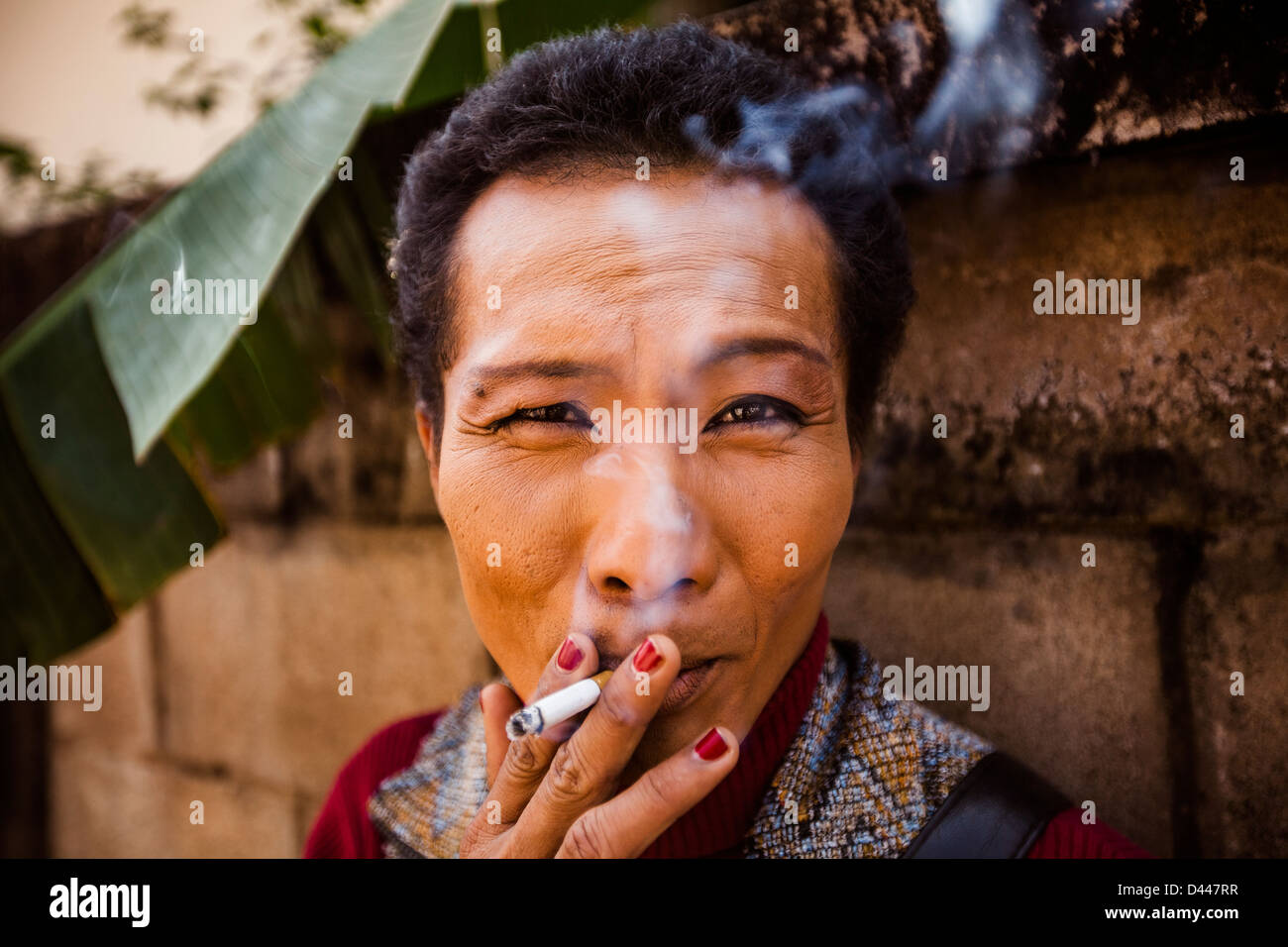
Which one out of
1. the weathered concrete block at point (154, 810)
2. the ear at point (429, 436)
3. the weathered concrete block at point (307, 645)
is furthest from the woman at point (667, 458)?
the weathered concrete block at point (154, 810)

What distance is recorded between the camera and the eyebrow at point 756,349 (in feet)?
3.68

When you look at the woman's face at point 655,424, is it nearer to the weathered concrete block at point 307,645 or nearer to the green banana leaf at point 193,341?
the green banana leaf at point 193,341

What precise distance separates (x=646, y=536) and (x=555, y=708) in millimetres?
233

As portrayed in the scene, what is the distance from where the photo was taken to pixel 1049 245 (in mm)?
1429

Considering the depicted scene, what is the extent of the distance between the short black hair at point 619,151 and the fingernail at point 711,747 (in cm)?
49

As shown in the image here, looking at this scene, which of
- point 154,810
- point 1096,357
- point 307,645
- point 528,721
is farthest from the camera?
point 154,810

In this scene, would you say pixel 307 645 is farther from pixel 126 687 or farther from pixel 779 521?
pixel 779 521

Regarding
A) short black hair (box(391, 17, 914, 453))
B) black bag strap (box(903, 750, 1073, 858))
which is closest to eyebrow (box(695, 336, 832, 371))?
short black hair (box(391, 17, 914, 453))

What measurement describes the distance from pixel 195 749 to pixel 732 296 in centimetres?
241

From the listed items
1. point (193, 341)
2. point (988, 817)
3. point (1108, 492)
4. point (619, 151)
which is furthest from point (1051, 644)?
point (193, 341)

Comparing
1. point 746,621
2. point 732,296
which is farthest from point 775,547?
point 732,296

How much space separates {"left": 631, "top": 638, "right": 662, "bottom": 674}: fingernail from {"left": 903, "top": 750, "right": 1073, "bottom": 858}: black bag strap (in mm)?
458

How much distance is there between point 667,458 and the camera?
1115 millimetres

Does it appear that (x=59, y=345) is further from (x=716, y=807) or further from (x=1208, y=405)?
(x=1208, y=405)
